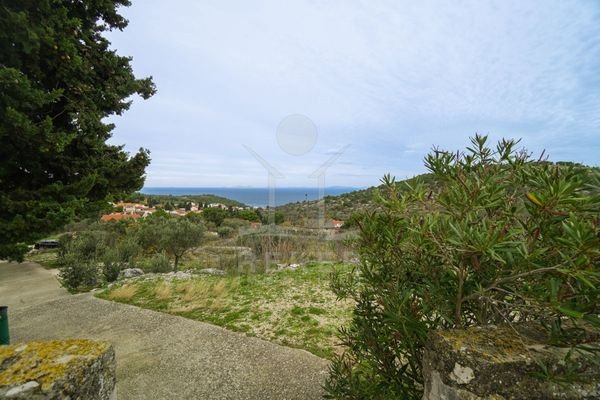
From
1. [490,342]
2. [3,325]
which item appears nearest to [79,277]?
[3,325]

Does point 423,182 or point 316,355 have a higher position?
point 423,182

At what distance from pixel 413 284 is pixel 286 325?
12.2 feet

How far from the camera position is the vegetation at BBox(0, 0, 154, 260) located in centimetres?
293

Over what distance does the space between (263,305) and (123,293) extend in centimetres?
354

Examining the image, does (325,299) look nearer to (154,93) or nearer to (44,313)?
(154,93)

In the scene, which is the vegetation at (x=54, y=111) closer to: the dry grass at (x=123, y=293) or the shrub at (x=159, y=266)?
the dry grass at (x=123, y=293)

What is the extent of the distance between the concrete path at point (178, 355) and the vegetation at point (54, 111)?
2013mm

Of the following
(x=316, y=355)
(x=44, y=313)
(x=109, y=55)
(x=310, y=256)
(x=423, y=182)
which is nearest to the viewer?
(x=423, y=182)

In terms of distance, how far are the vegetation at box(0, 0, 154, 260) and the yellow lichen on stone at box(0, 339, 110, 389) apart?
1870 mm

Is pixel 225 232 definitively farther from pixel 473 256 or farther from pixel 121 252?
pixel 473 256

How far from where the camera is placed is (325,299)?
6.06 meters

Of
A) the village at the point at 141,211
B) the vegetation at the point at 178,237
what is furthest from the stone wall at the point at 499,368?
the village at the point at 141,211

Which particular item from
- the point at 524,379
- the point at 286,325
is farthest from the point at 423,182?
the point at 286,325

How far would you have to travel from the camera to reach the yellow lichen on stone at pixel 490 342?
1158 mm
